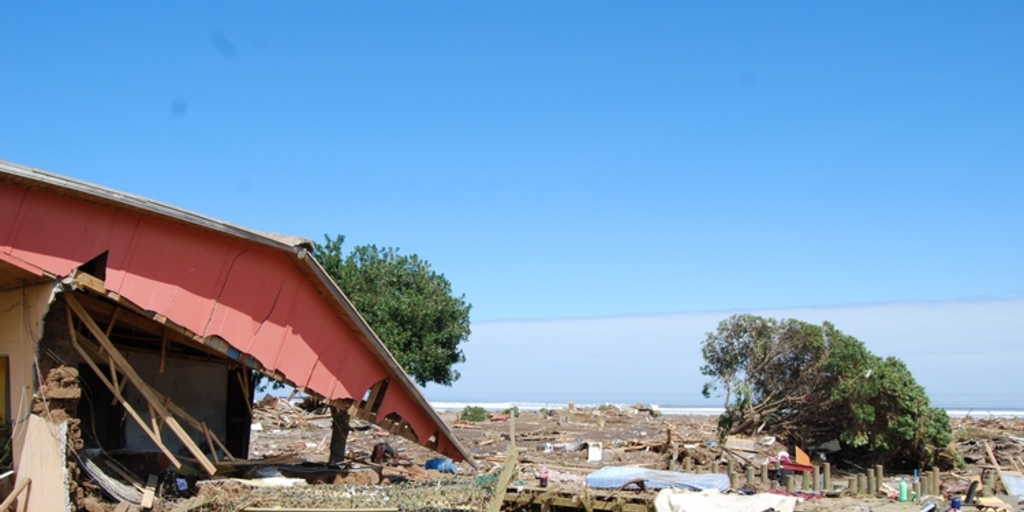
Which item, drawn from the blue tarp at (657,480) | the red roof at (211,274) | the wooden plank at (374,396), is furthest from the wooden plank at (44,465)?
the blue tarp at (657,480)

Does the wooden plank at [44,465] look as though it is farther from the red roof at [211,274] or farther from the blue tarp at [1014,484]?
the blue tarp at [1014,484]

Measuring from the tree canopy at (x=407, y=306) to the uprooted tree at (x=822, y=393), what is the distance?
9190mm

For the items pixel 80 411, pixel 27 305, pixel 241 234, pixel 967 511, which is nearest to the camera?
pixel 27 305

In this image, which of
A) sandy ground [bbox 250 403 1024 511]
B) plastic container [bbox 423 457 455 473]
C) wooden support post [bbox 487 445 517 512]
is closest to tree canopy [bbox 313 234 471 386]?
sandy ground [bbox 250 403 1024 511]

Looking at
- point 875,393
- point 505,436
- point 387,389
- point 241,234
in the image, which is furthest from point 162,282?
point 505,436

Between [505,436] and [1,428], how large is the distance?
83.2 feet

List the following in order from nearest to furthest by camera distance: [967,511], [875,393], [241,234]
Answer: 1. [241,234]
2. [967,511]
3. [875,393]

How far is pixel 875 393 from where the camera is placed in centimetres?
2766

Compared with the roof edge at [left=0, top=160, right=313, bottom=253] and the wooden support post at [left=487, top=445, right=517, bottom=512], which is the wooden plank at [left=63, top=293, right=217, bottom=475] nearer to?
the roof edge at [left=0, top=160, right=313, bottom=253]

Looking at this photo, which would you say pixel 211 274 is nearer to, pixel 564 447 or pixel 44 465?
pixel 44 465

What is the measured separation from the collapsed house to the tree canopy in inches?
492

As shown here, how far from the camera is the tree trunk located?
56.0 ft

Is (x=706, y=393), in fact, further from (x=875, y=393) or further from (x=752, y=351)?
(x=875, y=393)

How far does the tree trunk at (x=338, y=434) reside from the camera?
56.0ft
